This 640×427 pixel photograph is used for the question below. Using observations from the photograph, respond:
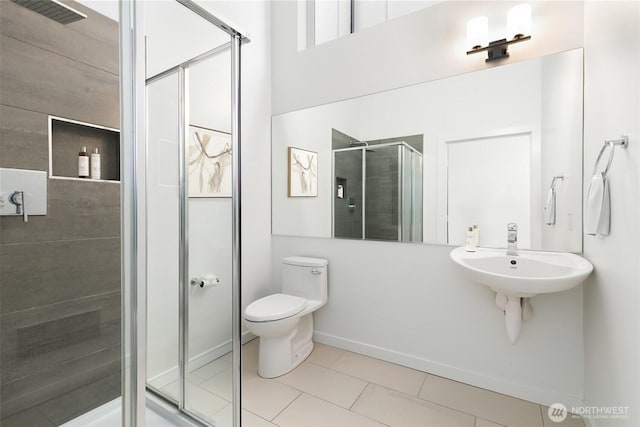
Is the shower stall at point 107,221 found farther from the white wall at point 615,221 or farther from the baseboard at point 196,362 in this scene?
the white wall at point 615,221

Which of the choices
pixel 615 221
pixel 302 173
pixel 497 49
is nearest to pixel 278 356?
pixel 302 173

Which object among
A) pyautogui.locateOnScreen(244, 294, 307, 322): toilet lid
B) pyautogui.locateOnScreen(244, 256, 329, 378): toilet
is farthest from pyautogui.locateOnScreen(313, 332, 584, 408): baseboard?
pyautogui.locateOnScreen(244, 294, 307, 322): toilet lid

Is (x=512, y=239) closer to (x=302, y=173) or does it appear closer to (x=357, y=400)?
(x=357, y=400)

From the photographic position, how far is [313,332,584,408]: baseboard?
1.61 meters

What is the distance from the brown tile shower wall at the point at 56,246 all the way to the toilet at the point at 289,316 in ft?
2.49

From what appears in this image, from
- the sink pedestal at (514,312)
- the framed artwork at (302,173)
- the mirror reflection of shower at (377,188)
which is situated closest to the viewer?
the sink pedestal at (514,312)

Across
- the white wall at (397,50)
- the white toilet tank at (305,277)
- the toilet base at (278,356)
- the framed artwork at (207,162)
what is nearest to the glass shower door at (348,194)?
the white toilet tank at (305,277)

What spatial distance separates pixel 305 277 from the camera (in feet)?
7.47

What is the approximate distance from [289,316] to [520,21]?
213 cm

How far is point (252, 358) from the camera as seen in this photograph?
7.05 ft

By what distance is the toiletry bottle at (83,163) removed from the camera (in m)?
1.41

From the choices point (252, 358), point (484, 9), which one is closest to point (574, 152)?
point (484, 9)

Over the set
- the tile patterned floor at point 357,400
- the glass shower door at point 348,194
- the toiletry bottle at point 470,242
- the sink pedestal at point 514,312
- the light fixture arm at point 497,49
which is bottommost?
the tile patterned floor at point 357,400

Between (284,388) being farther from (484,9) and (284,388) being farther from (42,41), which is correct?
(484,9)
